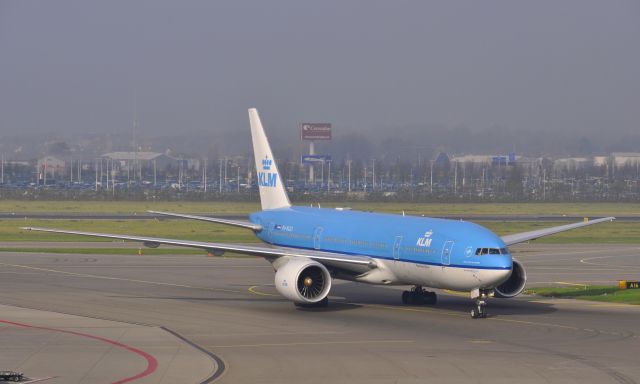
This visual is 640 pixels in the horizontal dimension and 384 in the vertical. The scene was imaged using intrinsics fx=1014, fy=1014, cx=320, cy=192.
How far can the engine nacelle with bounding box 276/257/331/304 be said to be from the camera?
4156 centimetres

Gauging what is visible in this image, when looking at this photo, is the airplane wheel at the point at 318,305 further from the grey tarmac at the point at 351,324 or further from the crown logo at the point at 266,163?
the crown logo at the point at 266,163

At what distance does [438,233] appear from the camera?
41125 mm

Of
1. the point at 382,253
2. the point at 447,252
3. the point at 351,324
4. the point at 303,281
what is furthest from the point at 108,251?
the point at 447,252

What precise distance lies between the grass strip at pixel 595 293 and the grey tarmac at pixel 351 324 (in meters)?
1.65

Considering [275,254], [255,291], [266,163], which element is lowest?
[255,291]

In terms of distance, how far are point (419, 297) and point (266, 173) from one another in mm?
12241

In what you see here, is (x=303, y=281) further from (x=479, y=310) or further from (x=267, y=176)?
(x=267, y=176)

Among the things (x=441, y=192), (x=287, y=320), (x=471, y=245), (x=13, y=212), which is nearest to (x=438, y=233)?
(x=471, y=245)

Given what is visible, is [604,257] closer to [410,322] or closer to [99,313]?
[410,322]

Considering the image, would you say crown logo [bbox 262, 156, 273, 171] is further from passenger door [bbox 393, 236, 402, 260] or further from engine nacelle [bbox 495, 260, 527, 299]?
engine nacelle [bbox 495, 260, 527, 299]

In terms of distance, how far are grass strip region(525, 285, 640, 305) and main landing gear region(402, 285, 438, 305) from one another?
23.4ft

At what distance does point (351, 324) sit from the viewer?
38.2m

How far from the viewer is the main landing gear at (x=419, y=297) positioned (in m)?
45.0

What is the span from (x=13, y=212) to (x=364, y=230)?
9469cm
